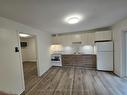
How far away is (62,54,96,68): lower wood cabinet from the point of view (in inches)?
203

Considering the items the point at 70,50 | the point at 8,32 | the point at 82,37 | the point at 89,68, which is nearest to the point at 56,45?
the point at 70,50

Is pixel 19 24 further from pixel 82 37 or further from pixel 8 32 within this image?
pixel 82 37

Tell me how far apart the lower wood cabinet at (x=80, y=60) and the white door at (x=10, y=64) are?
3.19 metres

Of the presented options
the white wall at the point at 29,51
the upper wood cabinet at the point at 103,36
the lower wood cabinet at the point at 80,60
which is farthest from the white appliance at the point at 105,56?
the white wall at the point at 29,51

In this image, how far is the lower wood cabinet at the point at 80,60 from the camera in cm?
515

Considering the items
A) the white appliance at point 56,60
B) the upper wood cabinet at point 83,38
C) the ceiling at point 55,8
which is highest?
the ceiling at point 55,8

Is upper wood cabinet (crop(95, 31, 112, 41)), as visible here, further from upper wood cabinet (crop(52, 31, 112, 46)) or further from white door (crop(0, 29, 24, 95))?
white door (crop(0, 29, 24, 95))

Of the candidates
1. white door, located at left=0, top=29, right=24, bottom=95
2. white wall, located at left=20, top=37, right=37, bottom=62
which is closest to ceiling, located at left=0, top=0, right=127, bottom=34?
white door, located at left=0, top=29, right=24, bottom=95

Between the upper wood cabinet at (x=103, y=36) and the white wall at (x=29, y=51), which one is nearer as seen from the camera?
the upper wood cabinet at (x=103, y=36)

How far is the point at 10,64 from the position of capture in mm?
2479

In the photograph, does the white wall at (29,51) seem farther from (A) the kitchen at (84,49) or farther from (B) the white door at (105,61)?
(B) the white door at (105,61)

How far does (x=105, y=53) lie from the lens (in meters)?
4.45

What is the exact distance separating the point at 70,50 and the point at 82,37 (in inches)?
50.2

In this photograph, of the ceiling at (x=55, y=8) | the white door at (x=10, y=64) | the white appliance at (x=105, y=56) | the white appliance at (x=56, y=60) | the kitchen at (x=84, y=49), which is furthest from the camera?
the white appliance at (x=56, y=60)
